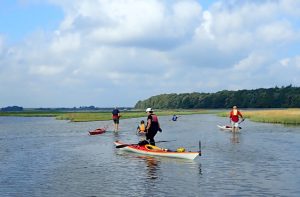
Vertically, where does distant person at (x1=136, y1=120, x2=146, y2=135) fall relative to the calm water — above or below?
above

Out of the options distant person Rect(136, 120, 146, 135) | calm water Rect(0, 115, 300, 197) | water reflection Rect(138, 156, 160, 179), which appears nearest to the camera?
calm water Rect(0, 115, 300, 197)

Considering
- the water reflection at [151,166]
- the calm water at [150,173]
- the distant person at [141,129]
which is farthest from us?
the distant person at [141,129]

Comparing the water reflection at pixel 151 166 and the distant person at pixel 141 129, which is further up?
the distant person at pixel 141 129

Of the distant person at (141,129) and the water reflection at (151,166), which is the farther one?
the distant person at (141,129)

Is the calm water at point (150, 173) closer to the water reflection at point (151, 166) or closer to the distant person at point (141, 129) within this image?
the water reflection at point (151, 166)

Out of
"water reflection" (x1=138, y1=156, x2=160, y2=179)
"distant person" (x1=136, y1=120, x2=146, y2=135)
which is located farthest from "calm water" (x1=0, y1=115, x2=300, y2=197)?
"distant person" (x1=136, y1=120, x2=146, y2=135)

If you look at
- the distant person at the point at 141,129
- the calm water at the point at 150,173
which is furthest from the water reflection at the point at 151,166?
the distant person at the point at 141,129

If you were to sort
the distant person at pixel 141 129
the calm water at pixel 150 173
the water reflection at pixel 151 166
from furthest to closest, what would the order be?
the distant person at pixel 141 129 < the water reflection at pixel 151 166 < the calm water at pixel 150 173

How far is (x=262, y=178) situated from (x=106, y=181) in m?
6.24

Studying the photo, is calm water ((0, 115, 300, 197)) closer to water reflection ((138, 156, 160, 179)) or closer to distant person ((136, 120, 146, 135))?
water reflection ((138, 156, 160, 179))

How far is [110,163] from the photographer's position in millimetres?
24516

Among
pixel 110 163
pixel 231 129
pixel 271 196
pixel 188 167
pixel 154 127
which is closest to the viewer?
pixel 271 196

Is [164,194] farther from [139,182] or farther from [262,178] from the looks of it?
[262,178]

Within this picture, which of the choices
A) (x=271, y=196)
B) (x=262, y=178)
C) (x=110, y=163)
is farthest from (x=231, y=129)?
(x=271, y=196)
